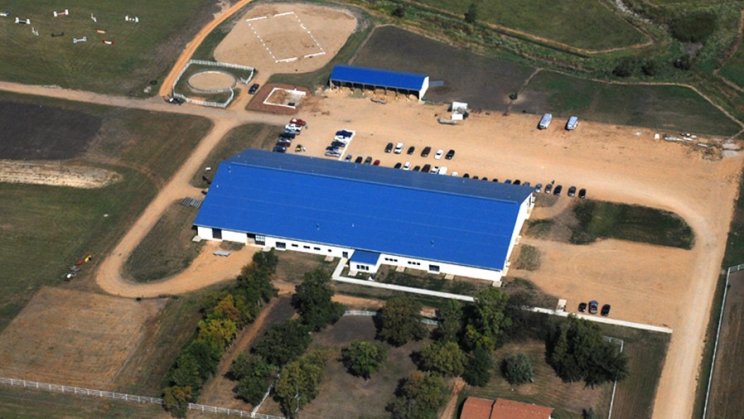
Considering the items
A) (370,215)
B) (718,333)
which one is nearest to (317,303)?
(370,215)

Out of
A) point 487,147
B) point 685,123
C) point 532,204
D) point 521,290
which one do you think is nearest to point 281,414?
point 521,290

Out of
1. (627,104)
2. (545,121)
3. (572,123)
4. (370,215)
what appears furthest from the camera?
(627,104)

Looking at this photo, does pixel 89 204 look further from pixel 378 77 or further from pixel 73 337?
pixel 378 77

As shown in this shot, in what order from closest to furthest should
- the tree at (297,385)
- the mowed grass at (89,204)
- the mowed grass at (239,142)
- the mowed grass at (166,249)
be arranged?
1. the tree at (297,385)
2. the mowed grass at (166,249)
3. the mowed grass at (89,204)
4. the mowed grass at (239,142)

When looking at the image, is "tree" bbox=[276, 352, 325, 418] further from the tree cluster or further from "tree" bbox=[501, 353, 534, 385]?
"tree" bbox=[501, 353, 534, 385]

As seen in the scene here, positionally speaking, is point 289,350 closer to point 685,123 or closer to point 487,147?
point 487,147

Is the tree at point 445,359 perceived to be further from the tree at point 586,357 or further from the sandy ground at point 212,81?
the sandy ground at point 212,81

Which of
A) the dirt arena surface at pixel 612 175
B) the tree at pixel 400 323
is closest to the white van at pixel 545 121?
the dirt arena surface at pixel 612 175
